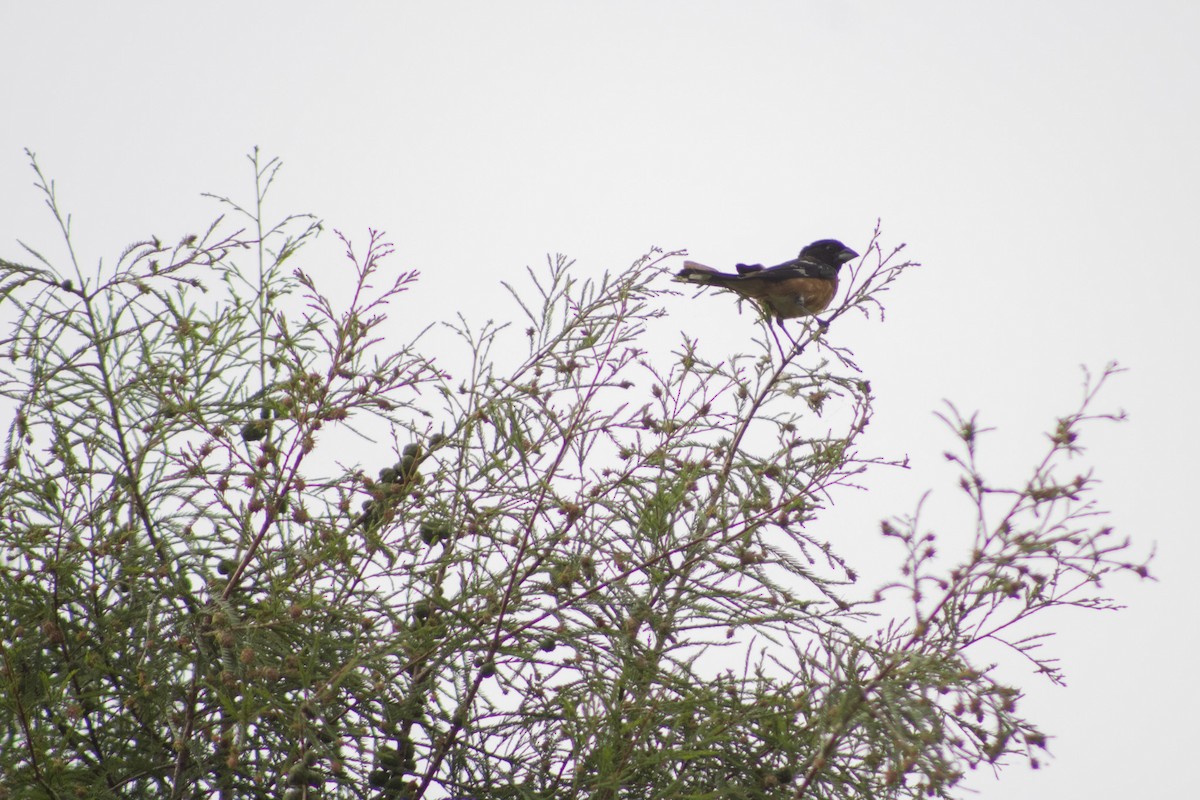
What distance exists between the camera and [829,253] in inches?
307

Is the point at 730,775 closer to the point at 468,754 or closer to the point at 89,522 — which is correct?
the point at 468,754

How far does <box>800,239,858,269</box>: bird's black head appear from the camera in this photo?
777cm

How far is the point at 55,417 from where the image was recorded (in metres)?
3.88

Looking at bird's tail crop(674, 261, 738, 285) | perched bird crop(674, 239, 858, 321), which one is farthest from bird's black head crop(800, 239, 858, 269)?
bird's tail crop(674, 261, 738, 285)

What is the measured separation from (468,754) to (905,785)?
1.33 meters

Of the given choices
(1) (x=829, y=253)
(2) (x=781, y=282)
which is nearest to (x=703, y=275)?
(2) (x=781, y=282)

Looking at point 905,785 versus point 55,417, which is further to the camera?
point 55,417

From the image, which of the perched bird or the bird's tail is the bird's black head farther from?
the bird's tail

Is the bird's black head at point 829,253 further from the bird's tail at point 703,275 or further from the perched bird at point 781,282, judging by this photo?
the bird's tail at point 703,275

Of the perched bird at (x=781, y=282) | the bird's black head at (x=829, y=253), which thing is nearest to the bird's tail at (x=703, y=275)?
the perched bird at (x=781, y=282)

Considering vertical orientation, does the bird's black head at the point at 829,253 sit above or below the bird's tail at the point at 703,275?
above

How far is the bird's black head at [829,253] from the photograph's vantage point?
306 inches

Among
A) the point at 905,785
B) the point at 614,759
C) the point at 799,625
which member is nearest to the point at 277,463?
the point at 614,759

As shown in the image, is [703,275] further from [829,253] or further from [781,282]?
[829,253]
